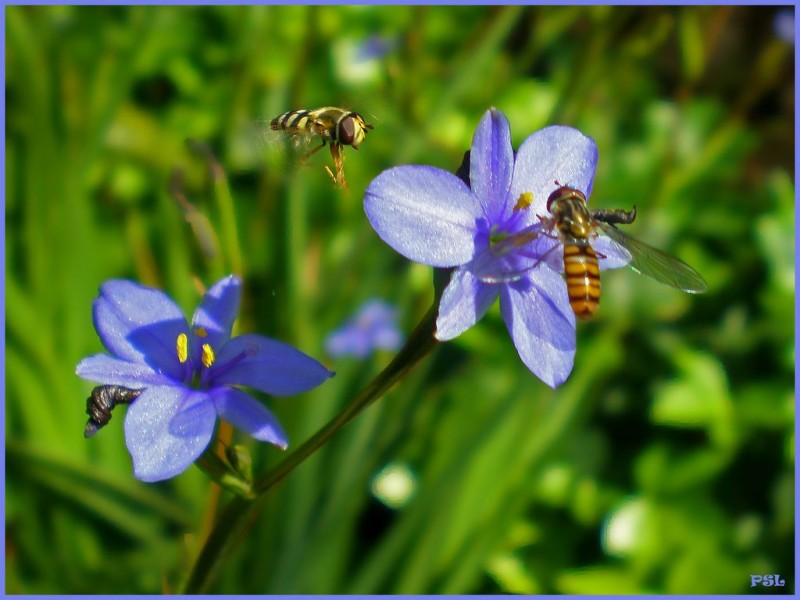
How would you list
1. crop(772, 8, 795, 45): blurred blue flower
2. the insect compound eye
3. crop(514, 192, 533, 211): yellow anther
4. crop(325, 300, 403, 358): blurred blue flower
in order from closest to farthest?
crop(514, 192, 533, 211): yellow anther < the insect compound eye < crop(325, 300, 403, 358): blurred blue flower < crop(772, 8, 795, 45): blurred blue flower

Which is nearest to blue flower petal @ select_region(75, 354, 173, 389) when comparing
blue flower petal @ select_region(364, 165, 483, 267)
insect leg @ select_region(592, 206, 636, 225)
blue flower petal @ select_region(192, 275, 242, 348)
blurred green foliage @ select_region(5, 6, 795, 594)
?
blue flower petal @ select_region(192, 275, 242, 348)

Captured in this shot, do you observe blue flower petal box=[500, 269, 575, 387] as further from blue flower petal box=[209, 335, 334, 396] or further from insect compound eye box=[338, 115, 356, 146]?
insect compound eye box=[338, 115, 356, 146]

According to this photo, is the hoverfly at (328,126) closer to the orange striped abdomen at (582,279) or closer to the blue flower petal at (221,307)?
the blue flower petal at (221,307)

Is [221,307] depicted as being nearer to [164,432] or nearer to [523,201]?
[164,432]

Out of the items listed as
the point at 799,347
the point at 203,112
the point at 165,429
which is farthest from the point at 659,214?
the point at 165,429

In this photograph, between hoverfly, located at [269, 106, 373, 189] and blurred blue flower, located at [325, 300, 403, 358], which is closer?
hoverfly, located at [269, 106, 373, 189]

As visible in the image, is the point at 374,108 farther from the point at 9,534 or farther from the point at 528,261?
the point at 9,534

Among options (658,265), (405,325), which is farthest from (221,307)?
(405,325)
